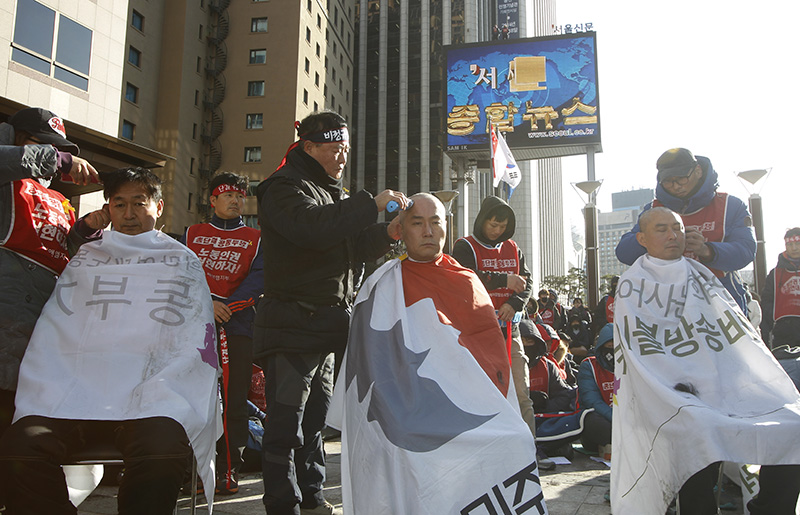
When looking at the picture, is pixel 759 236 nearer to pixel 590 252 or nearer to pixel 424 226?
pixel 590 252

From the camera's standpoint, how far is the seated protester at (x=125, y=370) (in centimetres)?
223

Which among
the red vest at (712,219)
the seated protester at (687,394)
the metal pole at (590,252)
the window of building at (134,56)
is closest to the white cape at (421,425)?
the seated protester at (687,394)

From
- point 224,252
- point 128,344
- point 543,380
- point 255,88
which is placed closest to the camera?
point 128,344

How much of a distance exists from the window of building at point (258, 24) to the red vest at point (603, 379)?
39343 mm

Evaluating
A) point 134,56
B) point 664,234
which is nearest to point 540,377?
point 664,234

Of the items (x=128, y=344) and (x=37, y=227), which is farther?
(x=37, y=227)

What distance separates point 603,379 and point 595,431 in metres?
0.58

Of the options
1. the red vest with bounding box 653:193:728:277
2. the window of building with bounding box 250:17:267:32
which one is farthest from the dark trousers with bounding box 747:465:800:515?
the window of building with bounding box 250:17:267:32

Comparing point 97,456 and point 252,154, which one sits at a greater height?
point 252,154

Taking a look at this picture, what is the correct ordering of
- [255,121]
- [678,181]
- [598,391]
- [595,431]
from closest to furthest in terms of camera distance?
1. [678,181]
2. [595,431]
3. [598,391]
4. [255,121]

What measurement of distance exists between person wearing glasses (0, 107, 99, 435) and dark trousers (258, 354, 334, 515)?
1.11 metres

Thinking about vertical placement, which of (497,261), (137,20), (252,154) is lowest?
(497,261)

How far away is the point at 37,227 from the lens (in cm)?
288

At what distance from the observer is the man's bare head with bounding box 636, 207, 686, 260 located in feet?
11.0
